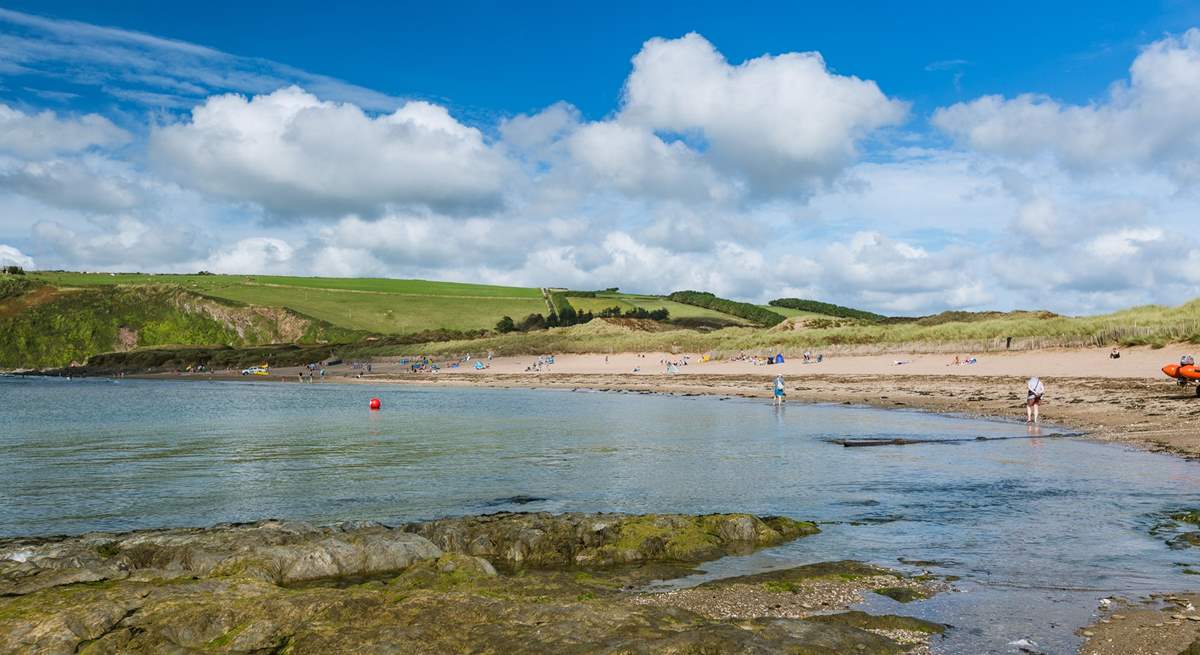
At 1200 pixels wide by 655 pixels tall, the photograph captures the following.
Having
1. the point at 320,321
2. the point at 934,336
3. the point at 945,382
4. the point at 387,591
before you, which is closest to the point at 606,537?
the point at 387,591

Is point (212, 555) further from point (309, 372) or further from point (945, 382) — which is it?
point (309, 372)

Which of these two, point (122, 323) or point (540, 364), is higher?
point (122, 323)

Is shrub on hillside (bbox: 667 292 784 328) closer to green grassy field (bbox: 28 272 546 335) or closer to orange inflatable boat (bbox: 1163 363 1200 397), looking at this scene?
green grassy field (bbox: 28 272 546 335)

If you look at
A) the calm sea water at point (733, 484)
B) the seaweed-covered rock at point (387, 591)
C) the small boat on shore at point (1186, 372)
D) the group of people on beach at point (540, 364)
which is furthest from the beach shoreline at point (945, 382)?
the seaweed-covered rock at point (387, 591)

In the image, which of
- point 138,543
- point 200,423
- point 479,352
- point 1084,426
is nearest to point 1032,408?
point 1084,426

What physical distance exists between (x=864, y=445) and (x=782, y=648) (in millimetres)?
19325

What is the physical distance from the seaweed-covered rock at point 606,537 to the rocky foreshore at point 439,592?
32 mm

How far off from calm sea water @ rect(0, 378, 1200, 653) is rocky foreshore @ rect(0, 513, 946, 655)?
1.01 m

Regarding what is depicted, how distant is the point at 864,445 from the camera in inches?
961

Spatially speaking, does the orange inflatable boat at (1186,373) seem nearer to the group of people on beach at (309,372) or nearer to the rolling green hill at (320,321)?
the rolling green hill at (320,321)

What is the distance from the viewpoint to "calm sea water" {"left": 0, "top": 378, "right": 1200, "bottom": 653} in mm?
10391

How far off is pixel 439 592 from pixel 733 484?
12131mm

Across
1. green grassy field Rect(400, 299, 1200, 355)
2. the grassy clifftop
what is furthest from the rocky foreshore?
the grassy clifftop

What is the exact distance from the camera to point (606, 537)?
492 inches
